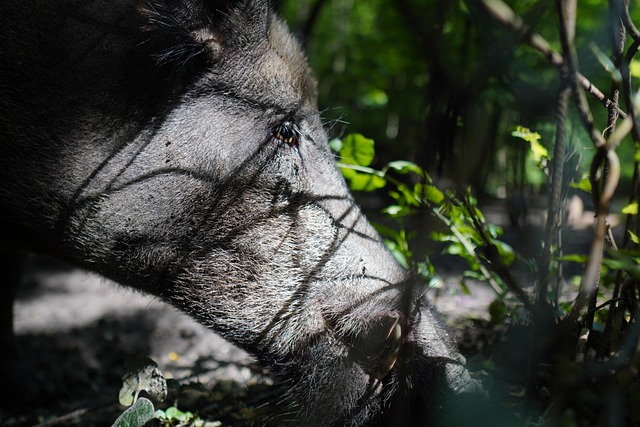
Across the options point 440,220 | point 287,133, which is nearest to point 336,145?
point 287,133

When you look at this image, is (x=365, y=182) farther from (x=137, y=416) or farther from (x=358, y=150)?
(x=137, y=416)

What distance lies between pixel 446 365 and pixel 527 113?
0.83m

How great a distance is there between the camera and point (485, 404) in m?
1.60

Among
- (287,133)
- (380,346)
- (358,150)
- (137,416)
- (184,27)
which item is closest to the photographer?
(137,416)

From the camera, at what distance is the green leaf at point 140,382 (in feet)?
6.74

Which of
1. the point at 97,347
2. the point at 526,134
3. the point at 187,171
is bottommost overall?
the point at 97,347

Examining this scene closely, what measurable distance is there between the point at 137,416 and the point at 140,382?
319 millimetres

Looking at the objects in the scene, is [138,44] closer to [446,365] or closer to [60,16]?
[60,16]

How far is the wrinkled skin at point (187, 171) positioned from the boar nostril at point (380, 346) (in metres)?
0.15

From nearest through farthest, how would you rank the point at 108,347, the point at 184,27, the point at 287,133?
the point at 184,27 → the point at 287,133 → the point at 108,347

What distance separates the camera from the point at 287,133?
8.07ft

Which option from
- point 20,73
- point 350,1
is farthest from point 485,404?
point 350,1

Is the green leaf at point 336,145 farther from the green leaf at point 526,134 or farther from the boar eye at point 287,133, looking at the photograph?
the green leaf at point 526,134

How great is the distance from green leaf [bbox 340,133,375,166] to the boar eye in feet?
0.78
